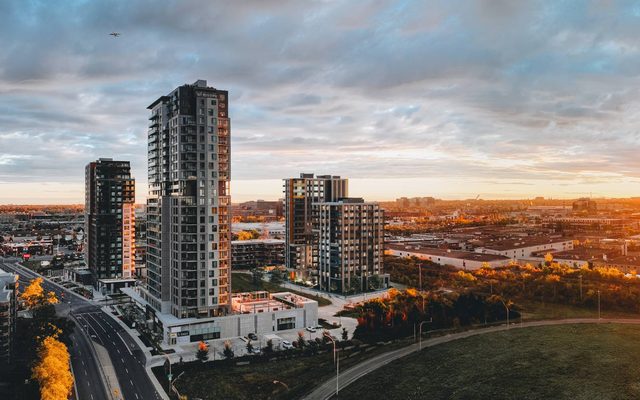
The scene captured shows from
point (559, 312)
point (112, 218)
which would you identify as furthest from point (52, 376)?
point (112, 218)

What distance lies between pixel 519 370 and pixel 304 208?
310 feet

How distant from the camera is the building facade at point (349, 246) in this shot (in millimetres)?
124062

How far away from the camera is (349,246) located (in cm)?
12462

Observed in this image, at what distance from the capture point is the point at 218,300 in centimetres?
8519

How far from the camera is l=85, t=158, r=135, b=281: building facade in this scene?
134 m

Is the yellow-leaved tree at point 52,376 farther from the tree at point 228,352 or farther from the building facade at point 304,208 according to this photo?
the building facade at point 304,208

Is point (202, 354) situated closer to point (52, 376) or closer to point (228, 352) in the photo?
point (228, 352)

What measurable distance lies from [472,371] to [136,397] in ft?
136

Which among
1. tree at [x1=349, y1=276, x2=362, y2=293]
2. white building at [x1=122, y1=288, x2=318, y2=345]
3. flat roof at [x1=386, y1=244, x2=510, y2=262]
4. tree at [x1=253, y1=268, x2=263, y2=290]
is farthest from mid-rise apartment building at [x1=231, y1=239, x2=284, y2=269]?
white building at [x1=122, y1=288, x2=318, y2=345]

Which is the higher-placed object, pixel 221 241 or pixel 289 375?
pixel 221 241

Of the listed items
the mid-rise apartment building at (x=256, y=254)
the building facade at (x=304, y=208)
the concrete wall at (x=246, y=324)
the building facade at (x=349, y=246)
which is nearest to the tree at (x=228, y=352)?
the concrete wall at (x=246, y=324)

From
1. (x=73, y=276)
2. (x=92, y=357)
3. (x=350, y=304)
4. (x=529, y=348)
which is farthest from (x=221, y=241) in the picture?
(x=73, y=276)

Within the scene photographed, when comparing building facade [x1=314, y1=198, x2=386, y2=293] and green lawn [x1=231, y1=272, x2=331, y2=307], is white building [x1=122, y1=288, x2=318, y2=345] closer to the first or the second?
green lawn [x1=231, y1=272, x2=331, y2=307]

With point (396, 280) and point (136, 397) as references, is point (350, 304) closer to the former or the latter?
point (396, 280)
